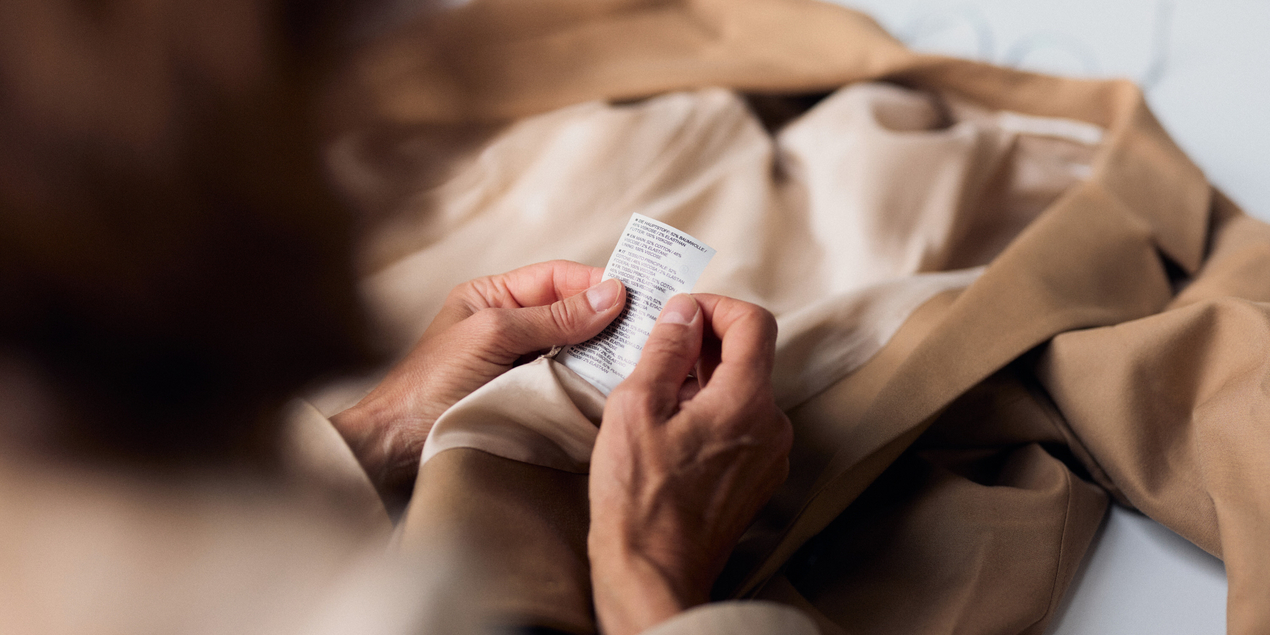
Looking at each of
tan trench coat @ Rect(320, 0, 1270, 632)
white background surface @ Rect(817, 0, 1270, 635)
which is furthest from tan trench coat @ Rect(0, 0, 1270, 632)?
white background surface @ Rect(817, 0, 1270, 635)

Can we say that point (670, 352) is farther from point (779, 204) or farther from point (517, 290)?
point (779, 204)

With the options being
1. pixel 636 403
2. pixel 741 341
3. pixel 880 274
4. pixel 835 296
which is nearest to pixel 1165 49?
pixel 880 274

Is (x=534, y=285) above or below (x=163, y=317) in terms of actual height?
below

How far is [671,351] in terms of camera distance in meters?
0.65

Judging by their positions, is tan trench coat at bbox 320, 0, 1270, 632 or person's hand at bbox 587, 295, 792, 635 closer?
person's hand at bbox 587, 295, 792, 635

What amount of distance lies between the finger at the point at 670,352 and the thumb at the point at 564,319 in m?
0.05

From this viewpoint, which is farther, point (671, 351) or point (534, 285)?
point (534, 285)

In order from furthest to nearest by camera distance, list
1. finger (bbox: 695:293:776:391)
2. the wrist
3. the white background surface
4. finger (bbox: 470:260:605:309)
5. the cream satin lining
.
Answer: the white background surface
the cream satin lining
finger (bbox: 470:260:605:309)
finger (bbox: 695:293:776:391)
the wrist

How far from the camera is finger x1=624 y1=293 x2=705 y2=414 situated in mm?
634

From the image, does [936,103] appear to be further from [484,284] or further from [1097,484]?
[484,284]

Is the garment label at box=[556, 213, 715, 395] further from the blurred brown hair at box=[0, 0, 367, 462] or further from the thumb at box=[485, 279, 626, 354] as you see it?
the blurred brown hair at box=[0, 0, 367, 462]

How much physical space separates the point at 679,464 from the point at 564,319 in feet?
0.56

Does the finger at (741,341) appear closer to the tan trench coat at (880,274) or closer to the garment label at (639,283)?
the garment label at (639,283)

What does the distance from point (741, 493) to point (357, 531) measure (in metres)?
0.30
